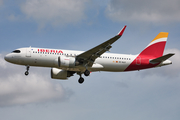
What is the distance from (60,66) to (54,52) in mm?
2428

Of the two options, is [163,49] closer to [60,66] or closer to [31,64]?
[60,66]

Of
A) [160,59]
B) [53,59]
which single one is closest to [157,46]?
[160,59]

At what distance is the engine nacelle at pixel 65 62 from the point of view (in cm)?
3984

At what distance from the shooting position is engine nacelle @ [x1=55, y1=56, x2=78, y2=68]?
131 ft

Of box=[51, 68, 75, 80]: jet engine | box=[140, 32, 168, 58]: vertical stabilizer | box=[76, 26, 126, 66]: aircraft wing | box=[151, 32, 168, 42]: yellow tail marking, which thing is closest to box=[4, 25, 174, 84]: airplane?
box=[76, 26, 126, 66]: aircraft wing

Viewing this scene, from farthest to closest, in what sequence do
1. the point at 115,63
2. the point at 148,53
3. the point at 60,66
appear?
the point at 148,53
the point at 115,63
the point at 60,66

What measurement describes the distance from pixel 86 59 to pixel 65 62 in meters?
2.95

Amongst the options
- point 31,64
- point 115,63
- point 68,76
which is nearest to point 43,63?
point 31,64

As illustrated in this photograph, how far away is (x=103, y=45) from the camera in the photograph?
123 feet

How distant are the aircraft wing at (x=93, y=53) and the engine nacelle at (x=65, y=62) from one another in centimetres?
81

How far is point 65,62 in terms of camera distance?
40.0 m

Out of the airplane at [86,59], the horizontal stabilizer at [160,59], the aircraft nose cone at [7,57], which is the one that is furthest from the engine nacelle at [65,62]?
the horizontal stabilizer at [160,59]

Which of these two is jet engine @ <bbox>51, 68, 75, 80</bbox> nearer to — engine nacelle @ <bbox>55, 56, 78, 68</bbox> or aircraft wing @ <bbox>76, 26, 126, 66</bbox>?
engine nacelle @ <bbox>55, 56, 78, 68</bbox>

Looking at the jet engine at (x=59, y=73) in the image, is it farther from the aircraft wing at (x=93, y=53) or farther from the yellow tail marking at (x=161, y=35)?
the yellow tail marking at (x=161, y=35)
